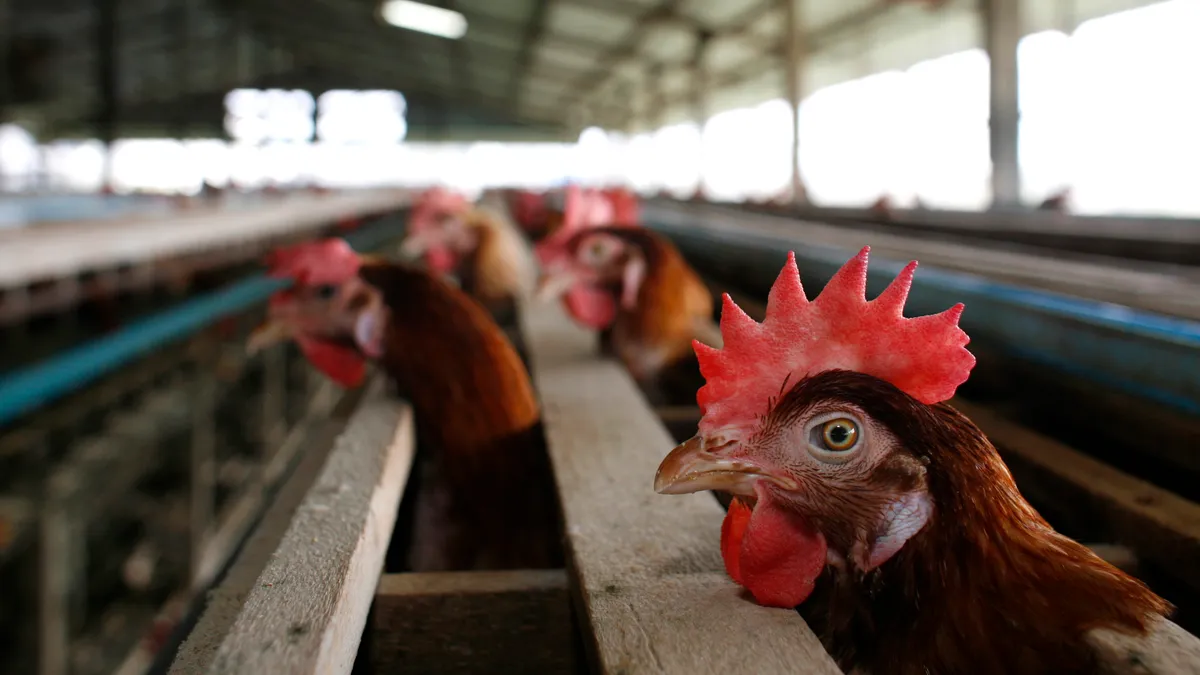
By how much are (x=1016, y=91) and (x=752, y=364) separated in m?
4.86

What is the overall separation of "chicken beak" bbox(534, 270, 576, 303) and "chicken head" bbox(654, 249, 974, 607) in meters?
1.34

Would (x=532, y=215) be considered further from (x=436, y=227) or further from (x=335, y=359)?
(x=335, y=359)

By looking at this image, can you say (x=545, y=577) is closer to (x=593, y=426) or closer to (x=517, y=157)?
(x=593, y=426)

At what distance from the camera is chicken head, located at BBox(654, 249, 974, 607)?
0.72 meters

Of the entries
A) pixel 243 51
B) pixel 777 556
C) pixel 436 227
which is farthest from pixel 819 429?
pixel 243 51

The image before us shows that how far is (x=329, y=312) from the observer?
1666 mm

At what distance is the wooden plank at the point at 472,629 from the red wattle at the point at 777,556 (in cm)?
29

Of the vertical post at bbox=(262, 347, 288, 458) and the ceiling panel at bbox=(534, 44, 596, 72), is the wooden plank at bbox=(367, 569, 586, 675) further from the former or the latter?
the ceiling panel at bbox=(534, 44, 596, 72)

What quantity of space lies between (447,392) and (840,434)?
898 mm

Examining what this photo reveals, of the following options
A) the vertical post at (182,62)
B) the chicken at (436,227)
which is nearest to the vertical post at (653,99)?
the vertical post at (182,62)

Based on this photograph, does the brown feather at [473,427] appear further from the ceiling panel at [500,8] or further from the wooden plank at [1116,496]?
the ceiling panel at [500,8]

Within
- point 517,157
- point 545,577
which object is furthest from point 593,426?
point 517,157

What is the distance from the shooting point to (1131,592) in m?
0.70

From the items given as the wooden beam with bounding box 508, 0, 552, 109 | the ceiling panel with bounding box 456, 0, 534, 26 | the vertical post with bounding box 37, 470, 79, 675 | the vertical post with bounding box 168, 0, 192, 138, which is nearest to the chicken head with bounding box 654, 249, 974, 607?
the vertical post with bounding box 37, 470, 79, 675
